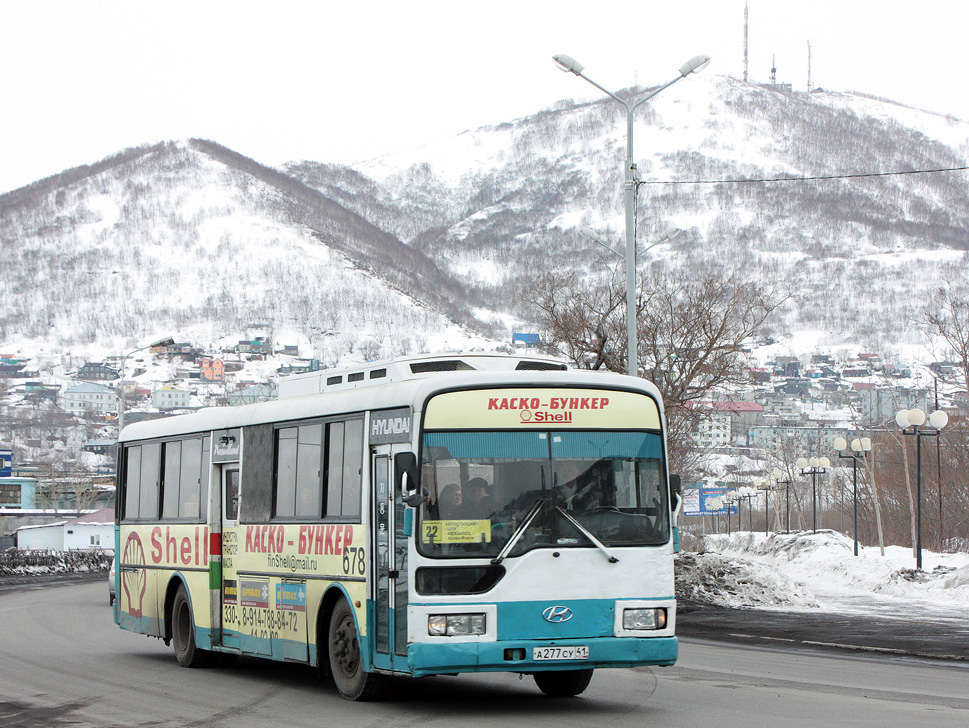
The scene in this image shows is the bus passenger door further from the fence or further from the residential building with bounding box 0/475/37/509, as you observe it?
the residential building with bounding box 0/475/37/509

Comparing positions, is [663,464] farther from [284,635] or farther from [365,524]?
[284,635]

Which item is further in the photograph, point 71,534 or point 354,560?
point 71,534

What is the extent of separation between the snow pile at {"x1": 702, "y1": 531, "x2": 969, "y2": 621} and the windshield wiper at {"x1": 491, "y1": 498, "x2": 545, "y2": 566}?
1450cm

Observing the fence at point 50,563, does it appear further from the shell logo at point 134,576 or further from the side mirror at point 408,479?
the side mirror at point 408,479

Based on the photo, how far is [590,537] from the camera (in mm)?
11258

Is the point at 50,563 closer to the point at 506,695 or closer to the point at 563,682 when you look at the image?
the point at 506,695

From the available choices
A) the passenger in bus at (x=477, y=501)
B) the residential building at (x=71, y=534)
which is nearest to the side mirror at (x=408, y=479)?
the passenger in bus at (x=477, y=501)

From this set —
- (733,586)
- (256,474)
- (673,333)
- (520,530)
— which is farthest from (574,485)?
(673,333)

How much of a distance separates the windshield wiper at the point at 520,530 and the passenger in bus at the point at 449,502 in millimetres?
441

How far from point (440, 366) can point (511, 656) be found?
2865 mm

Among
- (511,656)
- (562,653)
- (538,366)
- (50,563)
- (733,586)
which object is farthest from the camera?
(50,563)

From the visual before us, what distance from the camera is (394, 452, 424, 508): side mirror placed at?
10.9m

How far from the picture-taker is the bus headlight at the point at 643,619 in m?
11.3

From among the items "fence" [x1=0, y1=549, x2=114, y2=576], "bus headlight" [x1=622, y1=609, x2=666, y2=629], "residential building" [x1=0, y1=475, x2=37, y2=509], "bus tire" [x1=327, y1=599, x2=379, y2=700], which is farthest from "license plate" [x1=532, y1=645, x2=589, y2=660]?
"residential building" [x1=0, y1=475, x2=37, y2=509]
